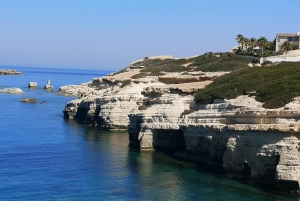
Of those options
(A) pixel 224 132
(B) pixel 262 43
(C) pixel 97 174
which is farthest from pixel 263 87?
(B) pixel 262 43

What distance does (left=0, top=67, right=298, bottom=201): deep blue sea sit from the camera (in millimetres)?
29173

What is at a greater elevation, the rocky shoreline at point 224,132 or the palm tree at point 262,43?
the palm tree at point 262,43

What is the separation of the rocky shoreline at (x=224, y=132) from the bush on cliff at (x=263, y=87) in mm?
879

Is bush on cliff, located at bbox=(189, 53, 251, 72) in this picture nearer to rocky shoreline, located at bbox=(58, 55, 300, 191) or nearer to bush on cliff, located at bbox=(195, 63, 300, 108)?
rocky shoreline, located at bbox=(58, 55, 300, 191)

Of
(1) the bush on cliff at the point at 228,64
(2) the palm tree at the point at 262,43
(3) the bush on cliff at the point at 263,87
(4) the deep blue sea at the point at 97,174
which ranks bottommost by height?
(4) the deep blue sea at the point at 97,174

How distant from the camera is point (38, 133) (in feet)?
176

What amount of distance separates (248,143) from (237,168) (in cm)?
236

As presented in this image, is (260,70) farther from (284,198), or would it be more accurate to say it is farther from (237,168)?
(284,198)

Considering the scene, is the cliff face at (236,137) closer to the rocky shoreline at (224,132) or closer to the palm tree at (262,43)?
the rocky shoreline at (224,132)

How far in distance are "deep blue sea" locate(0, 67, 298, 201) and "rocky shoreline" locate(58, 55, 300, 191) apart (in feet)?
4.24

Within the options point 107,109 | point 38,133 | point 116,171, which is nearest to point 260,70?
point 116,171

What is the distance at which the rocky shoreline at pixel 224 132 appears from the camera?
2894cm

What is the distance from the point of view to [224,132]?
111ft

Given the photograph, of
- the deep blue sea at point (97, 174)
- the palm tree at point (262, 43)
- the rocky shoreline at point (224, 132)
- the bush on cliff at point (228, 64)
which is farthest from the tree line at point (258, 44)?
the deep blue sea at point (97, 174)
